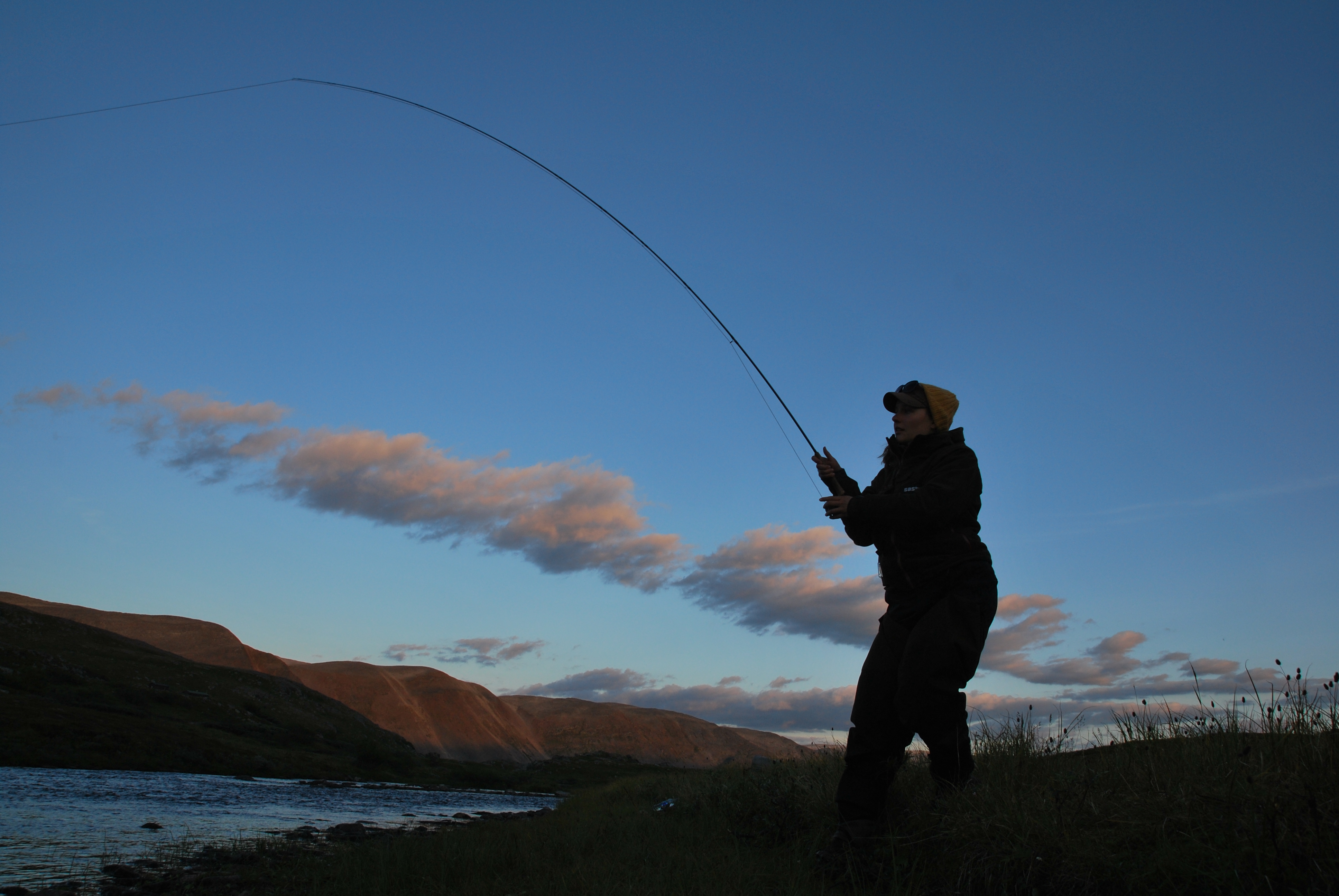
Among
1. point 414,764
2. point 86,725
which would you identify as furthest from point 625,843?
point 414,764

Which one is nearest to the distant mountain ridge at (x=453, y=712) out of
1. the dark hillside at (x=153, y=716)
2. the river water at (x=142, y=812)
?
the dark hillside at (x=153, y=716)

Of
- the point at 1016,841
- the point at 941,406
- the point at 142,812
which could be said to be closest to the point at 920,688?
the point at 1016,841

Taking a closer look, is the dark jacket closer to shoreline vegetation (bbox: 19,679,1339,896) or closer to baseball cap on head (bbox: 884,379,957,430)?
baseball cap on head (bbox: 884,379,957,430)

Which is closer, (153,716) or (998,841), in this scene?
(998,841)

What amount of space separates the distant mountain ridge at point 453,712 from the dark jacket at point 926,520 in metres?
109

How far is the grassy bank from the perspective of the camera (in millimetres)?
2867

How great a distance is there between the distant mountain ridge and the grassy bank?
107 metres

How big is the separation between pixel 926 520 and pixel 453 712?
506ft

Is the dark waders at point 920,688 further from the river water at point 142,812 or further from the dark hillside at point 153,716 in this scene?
the dark hillside at point 153,716

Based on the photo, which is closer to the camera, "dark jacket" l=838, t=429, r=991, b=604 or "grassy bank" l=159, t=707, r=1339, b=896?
"grassy bank" l=159, t=707, r=1339, b=896

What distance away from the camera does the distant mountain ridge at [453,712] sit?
118625mm

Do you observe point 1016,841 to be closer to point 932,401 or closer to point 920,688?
point 920,688

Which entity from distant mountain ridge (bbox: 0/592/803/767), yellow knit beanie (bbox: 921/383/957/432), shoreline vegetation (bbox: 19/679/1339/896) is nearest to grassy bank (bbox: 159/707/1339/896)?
shoreline vegetation (bbox: 19/679/1339/896)

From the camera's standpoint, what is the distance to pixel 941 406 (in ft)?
15.1
